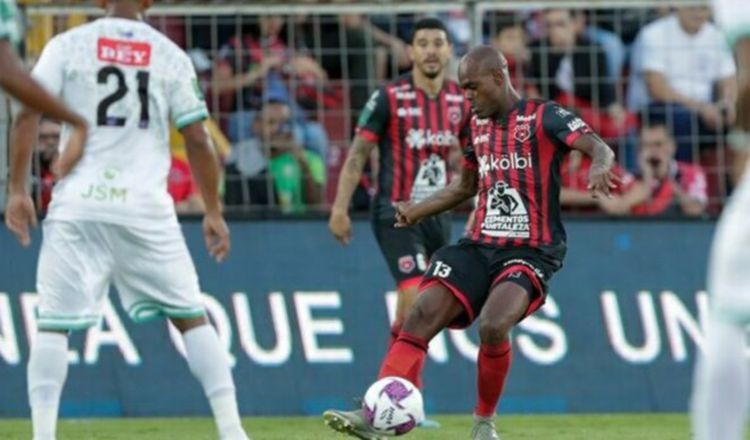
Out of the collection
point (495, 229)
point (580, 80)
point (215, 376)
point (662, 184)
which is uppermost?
point (580, 80)

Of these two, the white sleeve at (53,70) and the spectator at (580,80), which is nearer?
the white sleeve at (53,70)

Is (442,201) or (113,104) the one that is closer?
(113,104)

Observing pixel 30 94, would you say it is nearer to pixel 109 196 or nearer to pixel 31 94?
pixel 31 94

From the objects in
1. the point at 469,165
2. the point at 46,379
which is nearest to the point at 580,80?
the point at 469,165

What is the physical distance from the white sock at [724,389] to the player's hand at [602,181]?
2.96 m

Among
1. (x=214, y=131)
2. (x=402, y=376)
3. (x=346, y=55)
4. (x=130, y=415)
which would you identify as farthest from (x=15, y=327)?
(x=402, y=376)

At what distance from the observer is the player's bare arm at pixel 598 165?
31.6 ft

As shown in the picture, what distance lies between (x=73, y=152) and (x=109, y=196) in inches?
49.6

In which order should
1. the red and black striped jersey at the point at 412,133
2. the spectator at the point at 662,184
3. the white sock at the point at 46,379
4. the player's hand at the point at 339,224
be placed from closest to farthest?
1. the white sock at the point at 46,379
2. the player's hand at the point at 339,224
3. the red and black striped jersey at the point at 412,133
4. the spectator at the point at 662,184

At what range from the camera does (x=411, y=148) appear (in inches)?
530

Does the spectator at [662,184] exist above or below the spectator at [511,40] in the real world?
below

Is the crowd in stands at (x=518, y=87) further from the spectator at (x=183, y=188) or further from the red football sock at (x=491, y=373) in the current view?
the red football sock at (x=491, y=373)

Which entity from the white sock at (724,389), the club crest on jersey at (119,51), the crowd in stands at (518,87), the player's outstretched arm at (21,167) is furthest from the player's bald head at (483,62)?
the crowd in stands at (518,87)

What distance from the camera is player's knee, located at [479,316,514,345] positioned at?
33.4 feet
